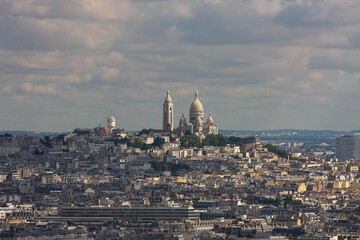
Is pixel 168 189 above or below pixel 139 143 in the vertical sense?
below

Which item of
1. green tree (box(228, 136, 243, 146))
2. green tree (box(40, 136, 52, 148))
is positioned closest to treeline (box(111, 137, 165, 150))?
green tree (box(40, 136, 52, 148))

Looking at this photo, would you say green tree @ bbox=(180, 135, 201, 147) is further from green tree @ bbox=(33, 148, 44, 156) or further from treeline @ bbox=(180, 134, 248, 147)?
green tree @ bbox=(33, 148, 44, 156)

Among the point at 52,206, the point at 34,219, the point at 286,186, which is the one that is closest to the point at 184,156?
the point at 286,186


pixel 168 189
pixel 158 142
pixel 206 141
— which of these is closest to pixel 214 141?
pixel 206 141

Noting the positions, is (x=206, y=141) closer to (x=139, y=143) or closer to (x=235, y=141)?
(x=235, y=141)

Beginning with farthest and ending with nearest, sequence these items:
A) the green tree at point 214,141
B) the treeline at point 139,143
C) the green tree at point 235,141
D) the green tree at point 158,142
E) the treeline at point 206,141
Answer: the green tree at point 235,141, the green tree at point 214,141, the treeline at point 206,141, the green tree at point 158,142, the treeline at point 139,143

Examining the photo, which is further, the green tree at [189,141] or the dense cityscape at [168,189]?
the green tree at [189,141]

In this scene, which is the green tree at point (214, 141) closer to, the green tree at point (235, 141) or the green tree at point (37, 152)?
the green tree at point (235, 141)

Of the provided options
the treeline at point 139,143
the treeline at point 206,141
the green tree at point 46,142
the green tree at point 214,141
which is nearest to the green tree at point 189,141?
the treeline at point 206,141
